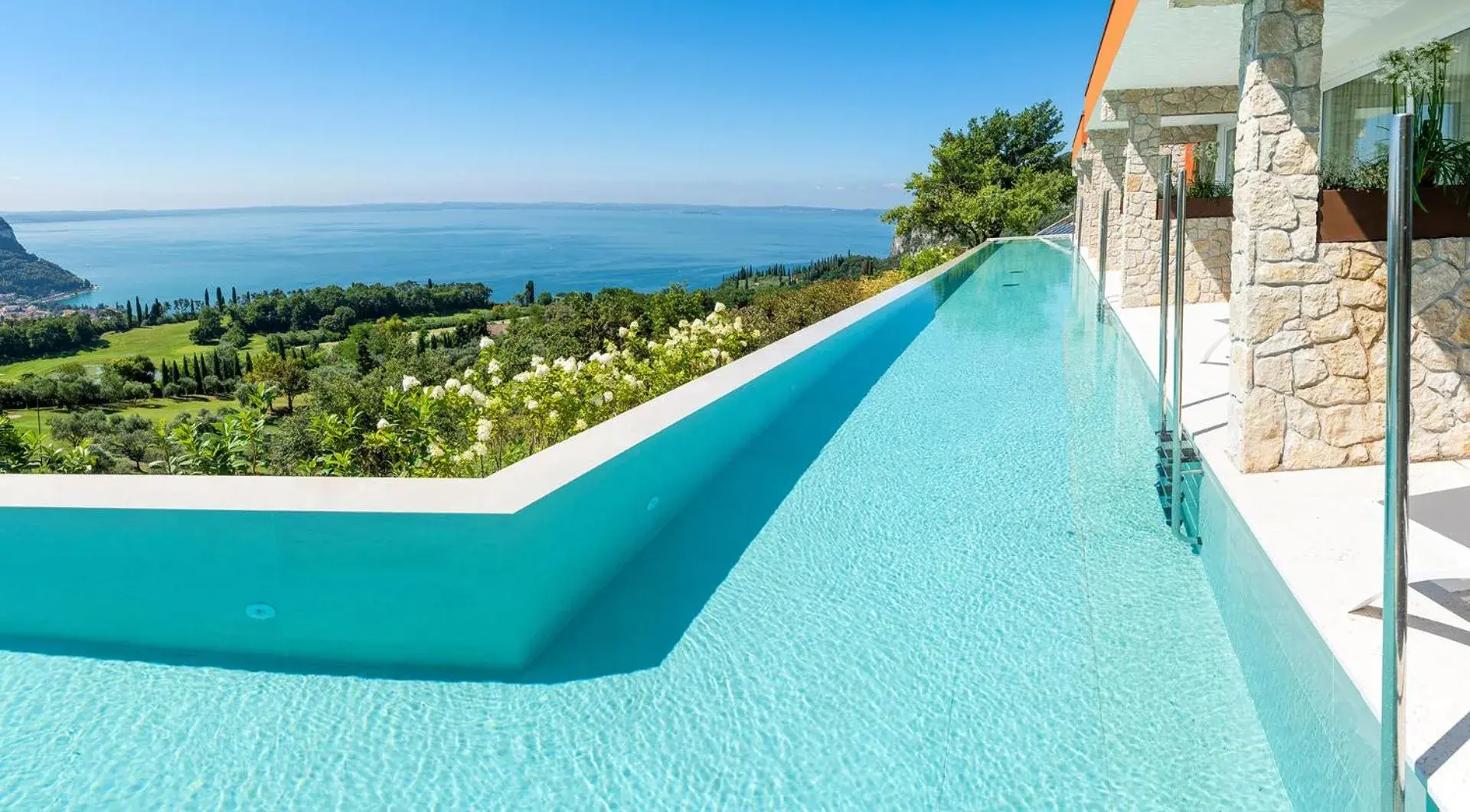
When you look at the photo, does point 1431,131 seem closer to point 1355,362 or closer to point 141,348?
point 1355,362

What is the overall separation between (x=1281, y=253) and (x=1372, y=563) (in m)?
1.51

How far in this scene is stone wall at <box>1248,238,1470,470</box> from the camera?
3.72m

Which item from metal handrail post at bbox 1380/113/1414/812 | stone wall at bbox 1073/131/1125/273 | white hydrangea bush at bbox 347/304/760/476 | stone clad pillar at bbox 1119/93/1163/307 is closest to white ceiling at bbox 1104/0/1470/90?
stone clad pillar at bbox 1119/93/1163/307

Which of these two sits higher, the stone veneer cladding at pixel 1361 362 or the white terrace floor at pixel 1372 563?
the stone veneer cladding at pixel 1361 362

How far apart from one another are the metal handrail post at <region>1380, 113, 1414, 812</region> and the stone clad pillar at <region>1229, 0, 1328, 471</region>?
95.8 inches

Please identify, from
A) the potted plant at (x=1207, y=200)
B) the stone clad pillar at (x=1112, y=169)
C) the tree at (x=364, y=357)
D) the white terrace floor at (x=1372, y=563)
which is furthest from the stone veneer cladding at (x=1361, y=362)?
the stone clad pillar at (x=1112, y=169)

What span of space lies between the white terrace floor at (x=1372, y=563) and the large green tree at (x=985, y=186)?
2658cm

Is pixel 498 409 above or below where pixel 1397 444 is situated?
below

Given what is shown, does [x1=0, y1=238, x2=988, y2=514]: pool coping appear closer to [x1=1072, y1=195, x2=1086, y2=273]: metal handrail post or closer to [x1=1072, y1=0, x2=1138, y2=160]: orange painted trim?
[x1=1072, y1=0, x2=1138, y2=160]: orange painted trim

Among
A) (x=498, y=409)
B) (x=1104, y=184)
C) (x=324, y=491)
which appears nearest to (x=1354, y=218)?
(x=324, y=491)

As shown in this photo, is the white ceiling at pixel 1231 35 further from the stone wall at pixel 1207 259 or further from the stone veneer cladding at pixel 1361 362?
the stone veneer cladding at pixel 1361 362

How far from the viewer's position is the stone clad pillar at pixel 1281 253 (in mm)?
3645

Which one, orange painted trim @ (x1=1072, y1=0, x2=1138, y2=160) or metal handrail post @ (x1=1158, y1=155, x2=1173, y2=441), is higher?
orange painted trim @ (x1=1072, y1=0, x2=1138, y2=160)

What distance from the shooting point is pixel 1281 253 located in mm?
3701
